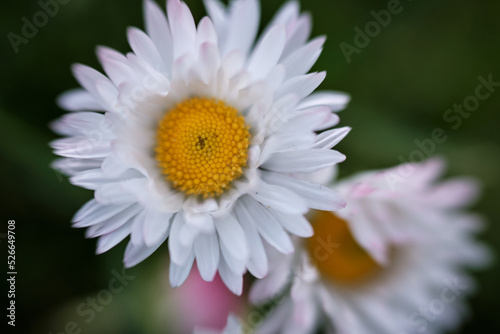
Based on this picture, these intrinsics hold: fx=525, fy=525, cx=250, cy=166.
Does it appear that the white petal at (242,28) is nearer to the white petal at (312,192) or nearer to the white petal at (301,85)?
the white petal at (301,85)

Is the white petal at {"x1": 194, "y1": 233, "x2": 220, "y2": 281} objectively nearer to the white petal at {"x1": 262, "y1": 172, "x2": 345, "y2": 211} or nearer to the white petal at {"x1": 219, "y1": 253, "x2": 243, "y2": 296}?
the white petal at {"x1": 219, "y1": 253, "x2": 243, "y2": 296}

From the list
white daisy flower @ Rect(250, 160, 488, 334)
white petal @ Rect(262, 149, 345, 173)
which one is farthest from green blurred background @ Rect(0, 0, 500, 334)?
white petal @ Rect(262, 149, 345, 173)

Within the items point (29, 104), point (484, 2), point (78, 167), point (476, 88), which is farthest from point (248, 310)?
point (484, 2)

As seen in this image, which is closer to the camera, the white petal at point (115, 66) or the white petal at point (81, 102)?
the white petal at point (115, 66)

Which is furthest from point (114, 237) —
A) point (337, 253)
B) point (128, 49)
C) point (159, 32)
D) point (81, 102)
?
point (128, 49)

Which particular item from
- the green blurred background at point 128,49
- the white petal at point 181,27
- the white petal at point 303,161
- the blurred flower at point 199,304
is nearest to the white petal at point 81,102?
the white petal at point 181,27

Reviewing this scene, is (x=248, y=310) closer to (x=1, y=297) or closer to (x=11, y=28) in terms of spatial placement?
(x=1, y=297)
